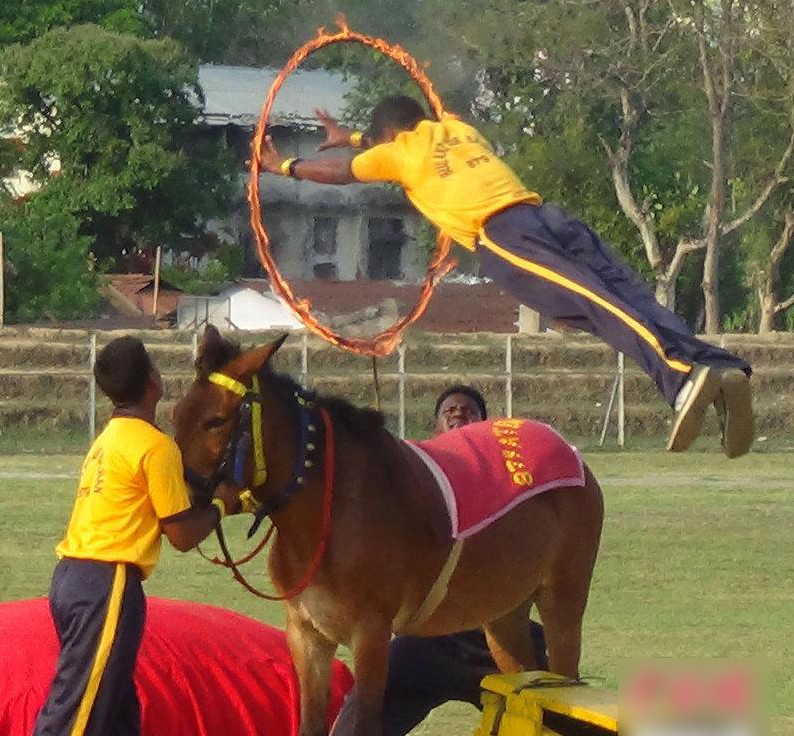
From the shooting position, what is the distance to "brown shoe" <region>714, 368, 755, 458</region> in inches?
293

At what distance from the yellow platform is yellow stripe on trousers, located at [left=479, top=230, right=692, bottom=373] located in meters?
1.28

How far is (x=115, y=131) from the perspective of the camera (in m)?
41.5

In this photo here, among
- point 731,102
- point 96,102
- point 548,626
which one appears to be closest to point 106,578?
point 548,626

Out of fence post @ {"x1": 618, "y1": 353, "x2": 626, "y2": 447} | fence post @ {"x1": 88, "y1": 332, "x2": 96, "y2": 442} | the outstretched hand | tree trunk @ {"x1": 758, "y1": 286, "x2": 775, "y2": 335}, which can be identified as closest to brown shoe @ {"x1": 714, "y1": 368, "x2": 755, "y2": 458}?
the outstretched hand

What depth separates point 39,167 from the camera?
141 feet

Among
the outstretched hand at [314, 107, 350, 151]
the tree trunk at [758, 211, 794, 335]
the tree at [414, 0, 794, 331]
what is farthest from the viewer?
the tree trunk at [758, 211, 794, 335]

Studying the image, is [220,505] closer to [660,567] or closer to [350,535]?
[350,535]

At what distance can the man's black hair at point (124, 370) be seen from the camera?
6.80m

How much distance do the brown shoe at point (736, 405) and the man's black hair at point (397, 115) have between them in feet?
6.71

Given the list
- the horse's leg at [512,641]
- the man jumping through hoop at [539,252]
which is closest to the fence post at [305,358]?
the man jumping through hoop at [539,252]

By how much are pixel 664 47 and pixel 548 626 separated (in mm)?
29605

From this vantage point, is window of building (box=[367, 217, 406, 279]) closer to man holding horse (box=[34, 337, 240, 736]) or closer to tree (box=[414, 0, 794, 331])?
man holding horse (box=[34, 337, 240, 736])

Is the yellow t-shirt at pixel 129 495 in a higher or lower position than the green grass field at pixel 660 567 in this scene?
higher

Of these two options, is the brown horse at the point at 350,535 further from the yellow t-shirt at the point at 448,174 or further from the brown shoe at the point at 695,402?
the yellow t-shirt at the point at 448,174
